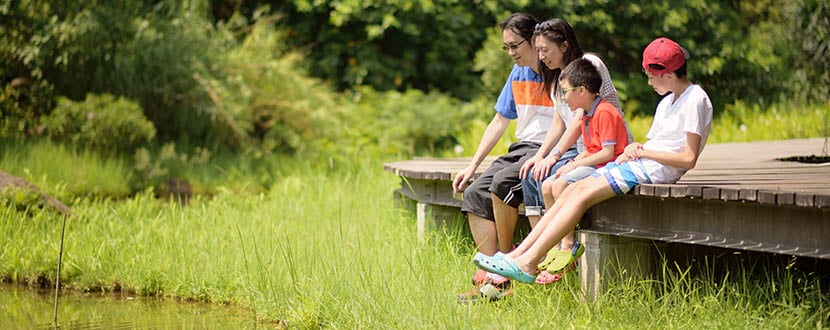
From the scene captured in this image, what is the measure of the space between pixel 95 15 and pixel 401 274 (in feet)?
18.7

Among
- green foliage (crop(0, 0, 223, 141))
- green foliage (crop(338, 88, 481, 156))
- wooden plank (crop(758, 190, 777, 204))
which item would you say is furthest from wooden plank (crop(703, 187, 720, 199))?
green foliage (crop(338, 88, 481, 156))

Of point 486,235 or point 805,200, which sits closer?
point 805,200

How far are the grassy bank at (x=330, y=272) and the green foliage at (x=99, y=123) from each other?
4.65ft

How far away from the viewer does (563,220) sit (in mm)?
4195

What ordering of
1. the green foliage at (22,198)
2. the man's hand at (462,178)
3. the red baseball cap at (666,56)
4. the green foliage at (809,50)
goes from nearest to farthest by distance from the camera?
the red baseball cap at (666,56) → the man's hand at (462,178) → the green foliage at (22,198) → the green foliage at (809,50)

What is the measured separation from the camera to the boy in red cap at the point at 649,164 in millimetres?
4164

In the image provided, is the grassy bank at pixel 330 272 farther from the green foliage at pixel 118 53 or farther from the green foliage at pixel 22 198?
the green foliage at pixel 118 53

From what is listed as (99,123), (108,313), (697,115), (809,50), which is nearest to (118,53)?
(99,123)

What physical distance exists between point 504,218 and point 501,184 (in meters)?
0.16

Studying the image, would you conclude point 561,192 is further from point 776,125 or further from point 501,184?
point 776,125

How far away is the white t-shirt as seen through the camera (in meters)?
4.14

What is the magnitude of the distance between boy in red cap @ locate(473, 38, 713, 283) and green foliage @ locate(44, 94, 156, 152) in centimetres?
596

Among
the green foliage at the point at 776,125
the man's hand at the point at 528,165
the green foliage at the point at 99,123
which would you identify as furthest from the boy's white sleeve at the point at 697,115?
the green foliage at the point at 99,123

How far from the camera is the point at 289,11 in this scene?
13602 mm
